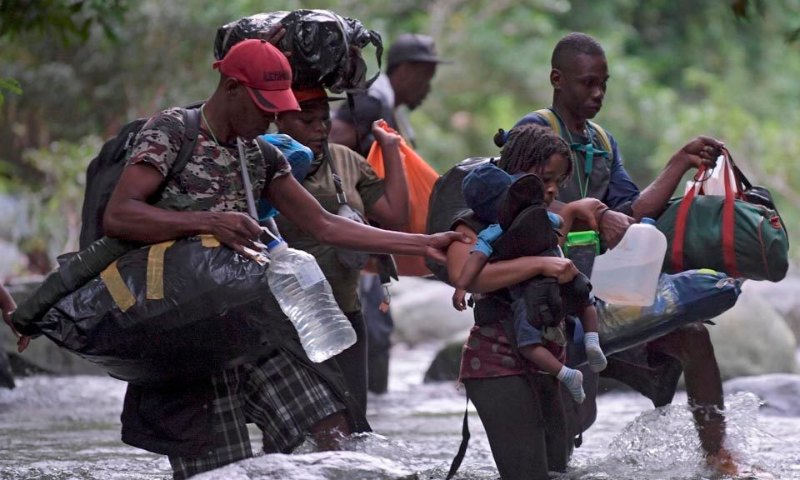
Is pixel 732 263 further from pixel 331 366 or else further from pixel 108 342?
pixel 108 342

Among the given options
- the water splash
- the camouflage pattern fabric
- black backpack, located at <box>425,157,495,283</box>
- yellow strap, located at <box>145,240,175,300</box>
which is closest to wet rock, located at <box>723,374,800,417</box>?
the water splash

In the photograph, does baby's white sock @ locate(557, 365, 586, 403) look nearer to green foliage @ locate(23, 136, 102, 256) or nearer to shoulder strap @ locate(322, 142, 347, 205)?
shoulder strap @ locate(322, 142, 347, 205)

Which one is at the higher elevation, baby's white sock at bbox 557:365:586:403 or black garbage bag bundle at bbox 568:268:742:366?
black garbage bag bundle at bbox 568:268:742:366

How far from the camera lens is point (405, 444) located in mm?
6918

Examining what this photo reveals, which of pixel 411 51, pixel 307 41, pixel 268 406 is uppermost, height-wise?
pixel 411 51

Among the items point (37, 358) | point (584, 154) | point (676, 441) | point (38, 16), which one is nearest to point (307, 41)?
point (584, 154)

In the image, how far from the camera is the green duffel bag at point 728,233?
19.2 ft

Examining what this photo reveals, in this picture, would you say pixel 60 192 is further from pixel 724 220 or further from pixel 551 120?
pixel 724 220

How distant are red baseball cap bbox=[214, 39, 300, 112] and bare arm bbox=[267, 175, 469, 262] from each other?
0.46 metres

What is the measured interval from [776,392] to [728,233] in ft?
12.5

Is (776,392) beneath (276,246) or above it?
beneath

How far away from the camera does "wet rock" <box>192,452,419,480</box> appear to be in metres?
4.64

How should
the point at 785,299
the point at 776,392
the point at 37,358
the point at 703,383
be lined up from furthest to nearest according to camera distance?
the point at 785,299
the point at 37,358
the point at 776,392
the point at 703,383

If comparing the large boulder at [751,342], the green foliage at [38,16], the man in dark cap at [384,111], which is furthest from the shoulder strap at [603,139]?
the large boulder at [751,342]
